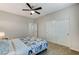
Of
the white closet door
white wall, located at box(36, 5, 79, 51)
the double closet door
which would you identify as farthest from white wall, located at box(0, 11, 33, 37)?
the double closet door

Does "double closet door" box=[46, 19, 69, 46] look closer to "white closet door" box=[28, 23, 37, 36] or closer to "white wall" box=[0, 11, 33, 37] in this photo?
"white closet door" box=[28, 23, 37, 36]

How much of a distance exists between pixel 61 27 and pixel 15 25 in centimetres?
101

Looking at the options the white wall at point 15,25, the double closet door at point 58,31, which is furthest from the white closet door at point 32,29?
the double closet door at point 58,31

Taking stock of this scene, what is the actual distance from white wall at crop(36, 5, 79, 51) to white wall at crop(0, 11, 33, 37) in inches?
12.4

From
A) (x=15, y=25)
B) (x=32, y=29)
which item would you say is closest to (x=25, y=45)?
(x=32, y=29)

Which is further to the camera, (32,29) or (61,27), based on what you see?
(32,29)

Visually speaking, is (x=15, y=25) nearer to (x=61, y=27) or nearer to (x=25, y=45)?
(x=25, y=45)

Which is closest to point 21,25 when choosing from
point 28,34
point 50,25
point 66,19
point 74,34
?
point 28,34

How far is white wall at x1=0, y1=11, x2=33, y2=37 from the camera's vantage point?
163 centimetres

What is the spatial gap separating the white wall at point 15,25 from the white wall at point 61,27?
315mm

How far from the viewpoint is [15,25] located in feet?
5.60

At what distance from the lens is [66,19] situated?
1.71 m

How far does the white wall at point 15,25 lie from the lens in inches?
64.2

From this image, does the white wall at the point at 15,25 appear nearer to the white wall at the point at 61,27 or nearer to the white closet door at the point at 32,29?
the white closet door at the point at 32,29
